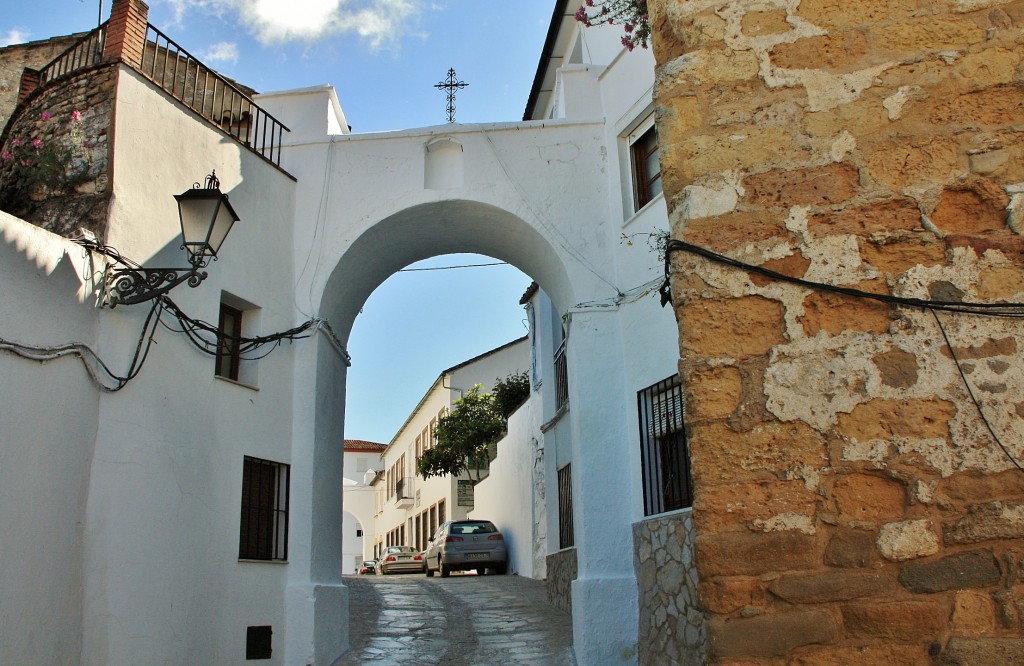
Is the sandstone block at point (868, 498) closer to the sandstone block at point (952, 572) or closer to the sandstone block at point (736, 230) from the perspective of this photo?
the sandstone block at point (952, 572)

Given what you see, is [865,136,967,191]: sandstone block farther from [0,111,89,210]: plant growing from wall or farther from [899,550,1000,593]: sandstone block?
[0,111,89,210]: plant growing from wall

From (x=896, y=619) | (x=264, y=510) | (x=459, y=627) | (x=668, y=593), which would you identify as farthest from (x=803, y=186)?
(x=459, y=627)

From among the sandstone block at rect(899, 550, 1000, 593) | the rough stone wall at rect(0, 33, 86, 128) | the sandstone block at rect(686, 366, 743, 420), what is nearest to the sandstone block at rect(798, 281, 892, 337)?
the sandstone block at rect(686, 366, 743, 420)

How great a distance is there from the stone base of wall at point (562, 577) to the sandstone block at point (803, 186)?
8362 millimetres

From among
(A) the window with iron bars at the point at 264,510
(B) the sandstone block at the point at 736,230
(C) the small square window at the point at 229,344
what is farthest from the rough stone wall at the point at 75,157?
(B) the sandstone block at the point at 736,230

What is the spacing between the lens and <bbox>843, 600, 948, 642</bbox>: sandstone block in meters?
2.98

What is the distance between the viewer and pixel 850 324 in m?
3.32

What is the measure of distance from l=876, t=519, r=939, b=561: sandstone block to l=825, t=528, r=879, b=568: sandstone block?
3cm

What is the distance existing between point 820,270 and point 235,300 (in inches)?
262

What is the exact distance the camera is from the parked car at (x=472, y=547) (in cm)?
1909

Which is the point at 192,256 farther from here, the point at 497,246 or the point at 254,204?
the point at 497,246

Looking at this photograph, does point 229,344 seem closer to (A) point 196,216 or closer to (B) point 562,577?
(A) point 196,216

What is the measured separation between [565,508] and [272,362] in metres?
5.00

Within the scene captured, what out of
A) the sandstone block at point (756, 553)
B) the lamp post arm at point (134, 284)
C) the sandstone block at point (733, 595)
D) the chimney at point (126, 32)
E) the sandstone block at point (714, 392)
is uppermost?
the chimney at point (126, 32)
